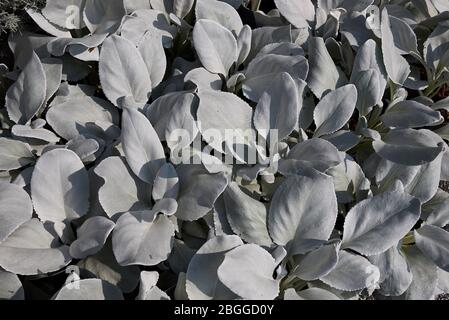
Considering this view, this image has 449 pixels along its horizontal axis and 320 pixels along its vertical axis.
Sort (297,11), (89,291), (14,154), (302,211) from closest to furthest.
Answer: (89,291)
(302,211)
(14,154)
(297,11)

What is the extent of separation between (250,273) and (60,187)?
406 millimetres

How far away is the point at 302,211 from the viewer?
111cm

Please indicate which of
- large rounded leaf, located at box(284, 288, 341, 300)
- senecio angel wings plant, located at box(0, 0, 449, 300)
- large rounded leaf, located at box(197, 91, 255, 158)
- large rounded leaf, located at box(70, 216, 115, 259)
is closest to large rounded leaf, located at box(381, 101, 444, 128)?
senecio angel wings plant, located at box(0, 0, 449, 300)

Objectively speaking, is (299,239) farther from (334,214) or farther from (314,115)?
(314,115)

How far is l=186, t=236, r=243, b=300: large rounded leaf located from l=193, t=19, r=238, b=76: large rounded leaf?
45 cm

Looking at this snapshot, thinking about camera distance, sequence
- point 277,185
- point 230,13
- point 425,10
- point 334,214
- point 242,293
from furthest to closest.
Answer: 1. point 425,10
2. point 230,13
3. point 277,185
4. point 334,214
5. point 242,293

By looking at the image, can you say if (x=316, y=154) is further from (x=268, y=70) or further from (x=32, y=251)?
(x=32, y=251)

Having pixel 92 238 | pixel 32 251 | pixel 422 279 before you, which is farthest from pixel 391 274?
pixel 32 251

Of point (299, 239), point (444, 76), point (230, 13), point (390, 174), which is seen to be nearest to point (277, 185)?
point (299, 239)

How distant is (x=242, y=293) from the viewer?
3.21 ft

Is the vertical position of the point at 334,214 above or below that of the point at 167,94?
below

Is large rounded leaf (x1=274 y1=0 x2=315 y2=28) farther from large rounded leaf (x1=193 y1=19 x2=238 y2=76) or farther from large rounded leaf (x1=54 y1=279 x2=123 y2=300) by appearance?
large rounded leaf (x1=54 y1=279 x2=123 y2=300)
